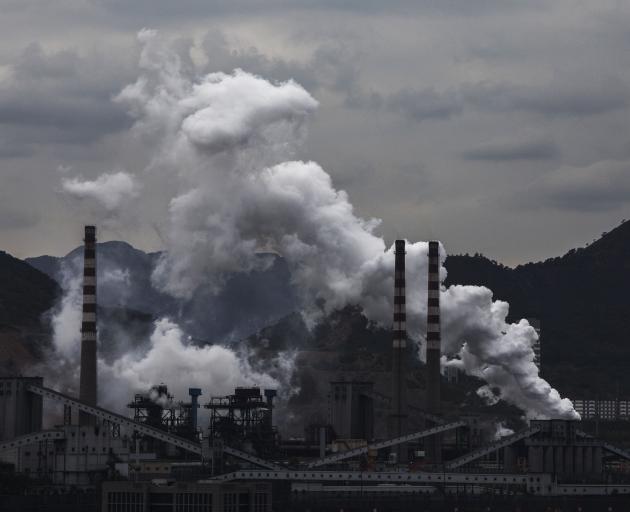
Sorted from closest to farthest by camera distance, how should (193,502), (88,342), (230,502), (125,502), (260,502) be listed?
1. (230,502)
2. (193,502)
3. (125,502)
4. (260,502)
5. (88,342)

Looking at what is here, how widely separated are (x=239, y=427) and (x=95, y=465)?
20.2 m

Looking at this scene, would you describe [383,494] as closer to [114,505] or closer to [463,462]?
[463,462]

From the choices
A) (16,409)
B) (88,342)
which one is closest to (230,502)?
(16,409)

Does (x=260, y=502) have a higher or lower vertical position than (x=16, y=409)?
lower

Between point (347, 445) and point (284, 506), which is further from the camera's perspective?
point (347, 445)

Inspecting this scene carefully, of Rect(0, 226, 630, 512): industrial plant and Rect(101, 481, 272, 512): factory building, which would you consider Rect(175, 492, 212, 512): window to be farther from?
Rect(0, 226, 630, 512): industrial plant

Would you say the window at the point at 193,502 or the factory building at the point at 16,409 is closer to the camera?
the window at the point at 193,502

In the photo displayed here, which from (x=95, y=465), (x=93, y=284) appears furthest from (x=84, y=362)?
(x=95, y=465)

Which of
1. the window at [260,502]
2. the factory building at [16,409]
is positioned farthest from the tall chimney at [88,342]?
the window at [260,502]

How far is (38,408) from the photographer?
605 ft

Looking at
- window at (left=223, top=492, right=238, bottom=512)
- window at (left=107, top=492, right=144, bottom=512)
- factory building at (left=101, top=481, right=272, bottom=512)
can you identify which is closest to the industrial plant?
window at (left=107, top=492, right=144, bottom=512)

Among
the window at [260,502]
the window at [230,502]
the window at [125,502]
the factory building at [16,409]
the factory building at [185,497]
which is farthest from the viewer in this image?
the factory building at [16,409]

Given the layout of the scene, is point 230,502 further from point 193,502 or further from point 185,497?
point 185,497

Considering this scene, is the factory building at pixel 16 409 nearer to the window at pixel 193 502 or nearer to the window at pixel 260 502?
the window at pixel 260 502
